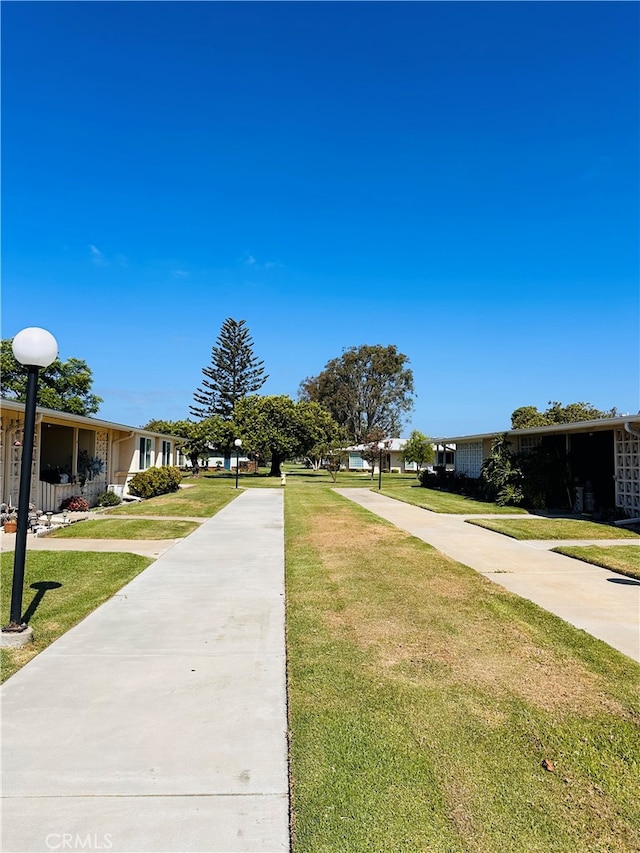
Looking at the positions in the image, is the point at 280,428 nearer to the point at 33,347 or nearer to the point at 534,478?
the point at 534,478

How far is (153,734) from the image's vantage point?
2.96 meters

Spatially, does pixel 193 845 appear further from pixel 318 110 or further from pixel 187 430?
pixel 187 430

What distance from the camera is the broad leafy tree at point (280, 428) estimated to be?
32.3 m

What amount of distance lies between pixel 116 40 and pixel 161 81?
4.88 feet

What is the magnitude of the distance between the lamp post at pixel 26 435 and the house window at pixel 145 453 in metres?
15.6

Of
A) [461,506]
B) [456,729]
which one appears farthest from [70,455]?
[456,729]

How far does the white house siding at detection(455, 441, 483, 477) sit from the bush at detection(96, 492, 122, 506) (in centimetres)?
1425

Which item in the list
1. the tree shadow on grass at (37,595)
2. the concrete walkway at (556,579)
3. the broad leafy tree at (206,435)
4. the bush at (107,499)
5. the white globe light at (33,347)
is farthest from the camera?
the broad leafy tree at (206,435)

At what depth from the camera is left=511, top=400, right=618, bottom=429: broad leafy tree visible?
4941 centimetres

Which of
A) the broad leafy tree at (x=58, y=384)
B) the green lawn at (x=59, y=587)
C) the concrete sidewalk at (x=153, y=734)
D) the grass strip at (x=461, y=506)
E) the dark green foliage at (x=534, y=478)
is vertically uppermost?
the broad leafy tree at (x=58, y=384)

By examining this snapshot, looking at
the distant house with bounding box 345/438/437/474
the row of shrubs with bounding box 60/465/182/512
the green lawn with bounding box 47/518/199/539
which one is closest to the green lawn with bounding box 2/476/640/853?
the green lawn with bounding box 47/518/199/539

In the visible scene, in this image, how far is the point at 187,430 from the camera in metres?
34.9

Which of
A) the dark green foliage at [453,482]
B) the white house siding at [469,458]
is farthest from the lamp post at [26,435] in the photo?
the white house siding at [469,458]

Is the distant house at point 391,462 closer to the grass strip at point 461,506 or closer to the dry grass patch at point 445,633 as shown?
the grass strip at point 461,506
